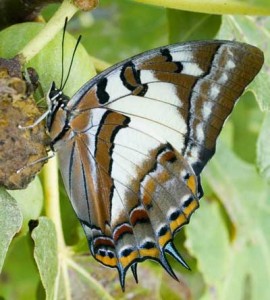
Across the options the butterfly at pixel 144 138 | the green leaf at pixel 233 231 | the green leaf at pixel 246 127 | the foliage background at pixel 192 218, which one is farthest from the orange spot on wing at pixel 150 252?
the green leaf at pixel 246 127

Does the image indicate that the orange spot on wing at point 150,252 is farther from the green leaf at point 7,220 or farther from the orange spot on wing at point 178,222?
the green leaf at point 7,220

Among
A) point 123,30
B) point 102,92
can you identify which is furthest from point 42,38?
point 123,30

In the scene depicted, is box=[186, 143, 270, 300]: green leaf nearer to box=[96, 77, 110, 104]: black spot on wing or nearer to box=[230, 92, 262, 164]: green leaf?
box=[230, 92, 262, 164]: green leaf

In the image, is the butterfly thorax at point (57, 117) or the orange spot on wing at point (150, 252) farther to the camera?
the orange spot on wing at point (150, 252)

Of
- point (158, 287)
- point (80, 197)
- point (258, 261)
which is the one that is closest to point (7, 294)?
point (258, 261)

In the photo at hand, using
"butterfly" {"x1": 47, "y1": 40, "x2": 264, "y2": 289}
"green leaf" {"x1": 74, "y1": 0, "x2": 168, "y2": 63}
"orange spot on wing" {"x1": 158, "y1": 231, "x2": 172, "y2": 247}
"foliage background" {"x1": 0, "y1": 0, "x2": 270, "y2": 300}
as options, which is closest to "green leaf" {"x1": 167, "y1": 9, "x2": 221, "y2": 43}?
"foliage background" {"x1": 0, "y1": 0, "x2": 270, "y2": 300}

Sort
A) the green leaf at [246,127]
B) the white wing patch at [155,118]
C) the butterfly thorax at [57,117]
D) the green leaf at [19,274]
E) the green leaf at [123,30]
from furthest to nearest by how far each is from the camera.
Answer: the green leaf at [123,30]
the green leaf at [19,274]
the green leaf at [246,127]
the white wing patch at [155,118]
the butterfly thorax at [57,117]

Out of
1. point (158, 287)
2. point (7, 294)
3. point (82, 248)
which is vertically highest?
point (82, 248)

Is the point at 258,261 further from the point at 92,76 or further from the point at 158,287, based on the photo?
the point at 92,76
